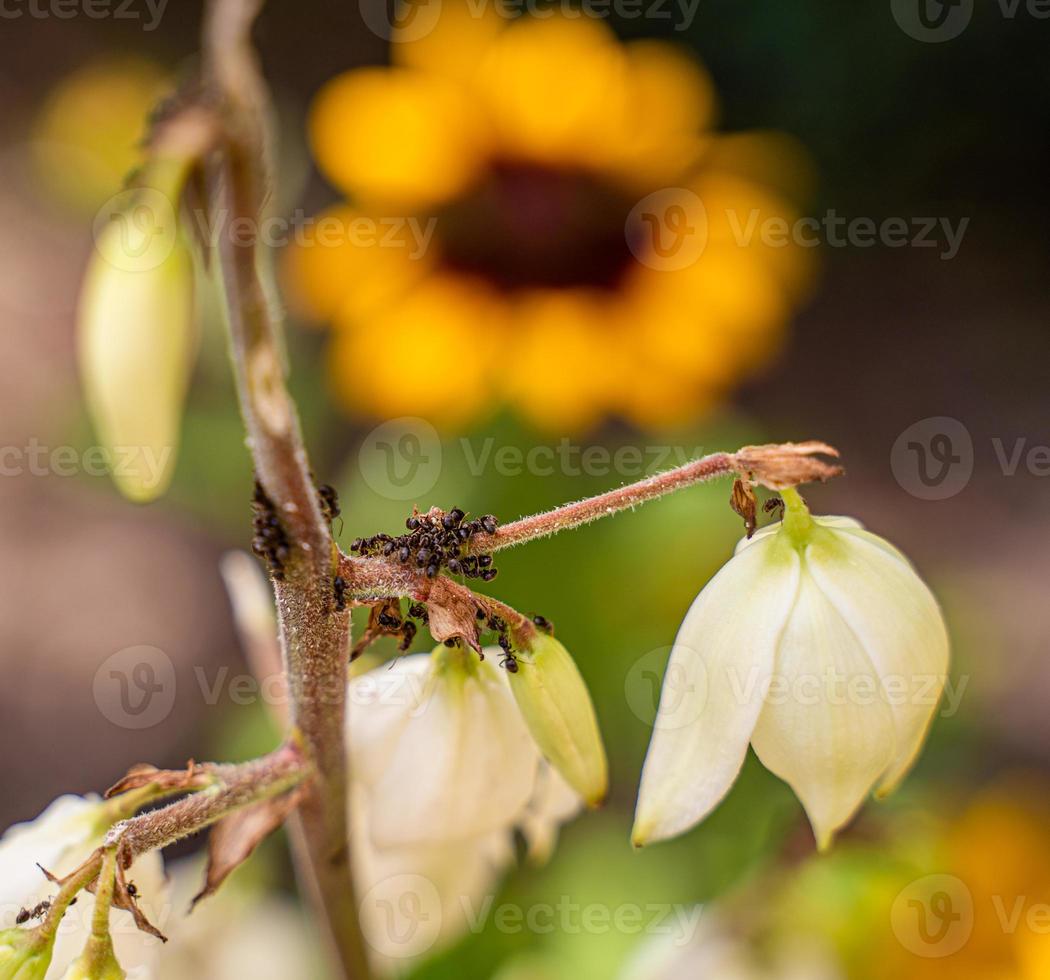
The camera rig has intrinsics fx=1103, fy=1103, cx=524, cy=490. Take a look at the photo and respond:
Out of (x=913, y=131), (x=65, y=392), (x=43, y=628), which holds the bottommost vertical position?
(x=43, y=628)

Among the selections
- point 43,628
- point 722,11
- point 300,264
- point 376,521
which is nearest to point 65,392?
point 43,628

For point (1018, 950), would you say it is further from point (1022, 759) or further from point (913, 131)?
point (913, 131)
